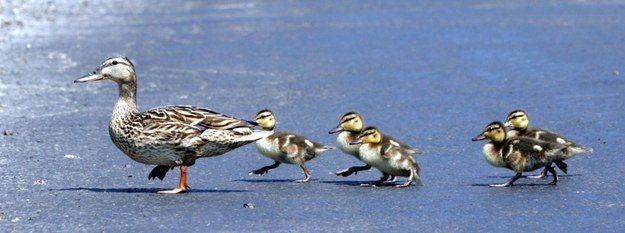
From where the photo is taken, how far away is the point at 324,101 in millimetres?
15008

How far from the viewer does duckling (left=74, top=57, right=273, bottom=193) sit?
9641 mm

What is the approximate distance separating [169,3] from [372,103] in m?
19.7

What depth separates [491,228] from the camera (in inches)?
322

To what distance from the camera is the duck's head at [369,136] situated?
10344mm

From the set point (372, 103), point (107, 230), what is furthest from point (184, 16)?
point (107, 230)

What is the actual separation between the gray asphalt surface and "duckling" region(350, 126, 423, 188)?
20 cm

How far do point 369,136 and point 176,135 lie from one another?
1483mm

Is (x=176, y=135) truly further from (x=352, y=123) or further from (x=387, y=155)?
(x=352, y=123)

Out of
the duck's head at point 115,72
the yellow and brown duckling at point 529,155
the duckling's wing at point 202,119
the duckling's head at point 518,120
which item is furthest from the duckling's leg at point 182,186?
the duckling's head at point 518,120

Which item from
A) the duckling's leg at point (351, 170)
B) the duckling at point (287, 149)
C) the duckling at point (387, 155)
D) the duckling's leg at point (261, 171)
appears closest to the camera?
the duckling at point (387, 155)

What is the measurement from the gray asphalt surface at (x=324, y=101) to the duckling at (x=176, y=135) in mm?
276

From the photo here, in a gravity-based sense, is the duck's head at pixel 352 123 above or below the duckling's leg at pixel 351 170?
above

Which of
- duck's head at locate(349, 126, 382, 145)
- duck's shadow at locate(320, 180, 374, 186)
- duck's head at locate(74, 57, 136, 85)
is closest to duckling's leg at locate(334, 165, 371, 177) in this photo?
duck's shadow at locate(320, 180, 374, 186)

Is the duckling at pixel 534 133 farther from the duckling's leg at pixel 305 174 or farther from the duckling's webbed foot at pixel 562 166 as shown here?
the duckling's leg at pixel 305 174
